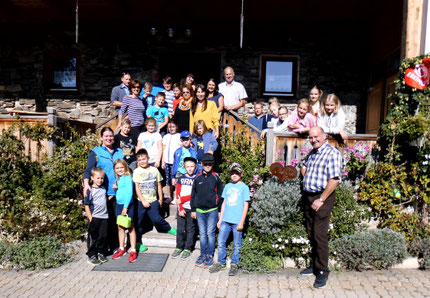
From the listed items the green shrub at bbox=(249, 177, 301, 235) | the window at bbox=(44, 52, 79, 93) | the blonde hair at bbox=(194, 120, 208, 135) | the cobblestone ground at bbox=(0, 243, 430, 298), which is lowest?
the cobblestone ground at bbox=(0, 243, 430, 298)

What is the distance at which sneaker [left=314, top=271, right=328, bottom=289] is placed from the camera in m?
Answer: 4.55

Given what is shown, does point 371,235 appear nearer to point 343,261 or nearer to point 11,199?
point 343,261

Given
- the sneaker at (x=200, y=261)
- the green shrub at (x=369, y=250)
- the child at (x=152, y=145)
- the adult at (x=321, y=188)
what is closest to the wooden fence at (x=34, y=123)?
the child at (x=152, y=145)

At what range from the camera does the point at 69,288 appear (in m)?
4.49

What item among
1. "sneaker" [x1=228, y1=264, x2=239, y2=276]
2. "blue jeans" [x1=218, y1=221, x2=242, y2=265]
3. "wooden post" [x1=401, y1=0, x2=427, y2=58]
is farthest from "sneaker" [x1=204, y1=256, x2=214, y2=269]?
"wooden post" [x1=401, y1=0, x2=427, y2=58]

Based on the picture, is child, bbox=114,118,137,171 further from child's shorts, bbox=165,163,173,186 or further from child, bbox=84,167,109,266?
child, bbox=84,167,109,266

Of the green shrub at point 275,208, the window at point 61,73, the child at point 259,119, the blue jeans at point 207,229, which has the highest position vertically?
the window at point 61,73

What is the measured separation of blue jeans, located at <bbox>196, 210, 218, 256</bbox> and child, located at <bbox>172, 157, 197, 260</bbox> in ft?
0.88

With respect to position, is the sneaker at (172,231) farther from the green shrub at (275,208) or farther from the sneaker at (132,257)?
the green shrub at (275,208)

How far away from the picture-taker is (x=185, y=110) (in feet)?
23.1

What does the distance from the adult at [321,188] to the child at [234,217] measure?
0.91 meters

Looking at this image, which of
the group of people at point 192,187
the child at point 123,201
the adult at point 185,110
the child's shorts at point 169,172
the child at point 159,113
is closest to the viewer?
the group of people at point 192,187

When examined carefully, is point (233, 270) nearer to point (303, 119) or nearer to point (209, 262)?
point (209, 262)

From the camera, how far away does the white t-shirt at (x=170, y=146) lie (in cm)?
652
